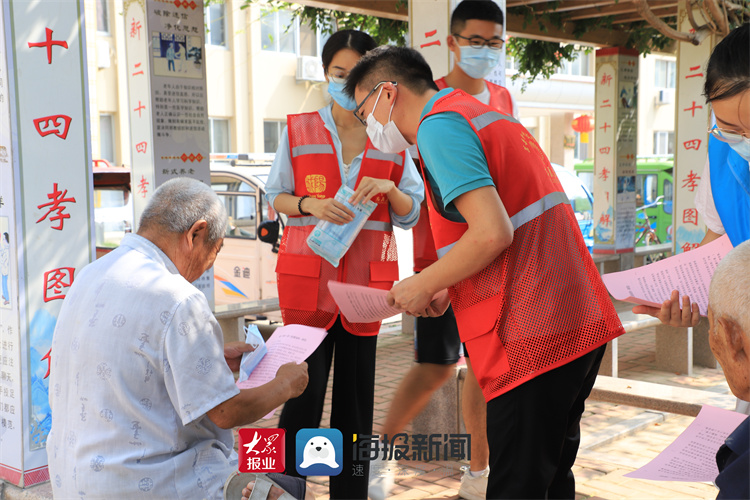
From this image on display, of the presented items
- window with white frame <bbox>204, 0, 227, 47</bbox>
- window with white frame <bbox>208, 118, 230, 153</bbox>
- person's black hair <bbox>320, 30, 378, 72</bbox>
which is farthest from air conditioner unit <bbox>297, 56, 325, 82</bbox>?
person's black hair <bbox>320, 30, 378, 72</bbox>

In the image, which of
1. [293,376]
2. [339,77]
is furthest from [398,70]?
[293,376]

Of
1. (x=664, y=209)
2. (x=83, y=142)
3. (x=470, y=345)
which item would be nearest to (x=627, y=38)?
(x=664, y=209)

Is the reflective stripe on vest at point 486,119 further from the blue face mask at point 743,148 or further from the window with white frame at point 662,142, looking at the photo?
the window with white frame at point 662,142

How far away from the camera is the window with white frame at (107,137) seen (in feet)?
61.0

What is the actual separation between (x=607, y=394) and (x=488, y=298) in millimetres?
1881

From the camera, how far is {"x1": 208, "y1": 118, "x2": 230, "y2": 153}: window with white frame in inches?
821

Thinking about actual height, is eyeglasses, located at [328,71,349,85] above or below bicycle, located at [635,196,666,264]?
above

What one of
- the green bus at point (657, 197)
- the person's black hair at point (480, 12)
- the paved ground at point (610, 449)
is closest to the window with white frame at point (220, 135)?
the green bus at point (657, 197)

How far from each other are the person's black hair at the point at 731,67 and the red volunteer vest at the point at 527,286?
0.55 metres

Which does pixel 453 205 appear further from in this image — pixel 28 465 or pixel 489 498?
pixel 28 465

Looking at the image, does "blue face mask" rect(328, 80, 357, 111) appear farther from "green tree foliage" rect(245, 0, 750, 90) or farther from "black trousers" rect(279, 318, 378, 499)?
"green tree foliage" rect(245, 0, 750, 90)

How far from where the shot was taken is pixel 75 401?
213 centimetres

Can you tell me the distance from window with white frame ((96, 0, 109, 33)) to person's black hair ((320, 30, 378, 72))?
16.5 m

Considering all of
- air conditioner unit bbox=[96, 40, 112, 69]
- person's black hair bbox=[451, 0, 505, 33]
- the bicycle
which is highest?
air conditioner unit bbox=[96, 40, 112, 69]
